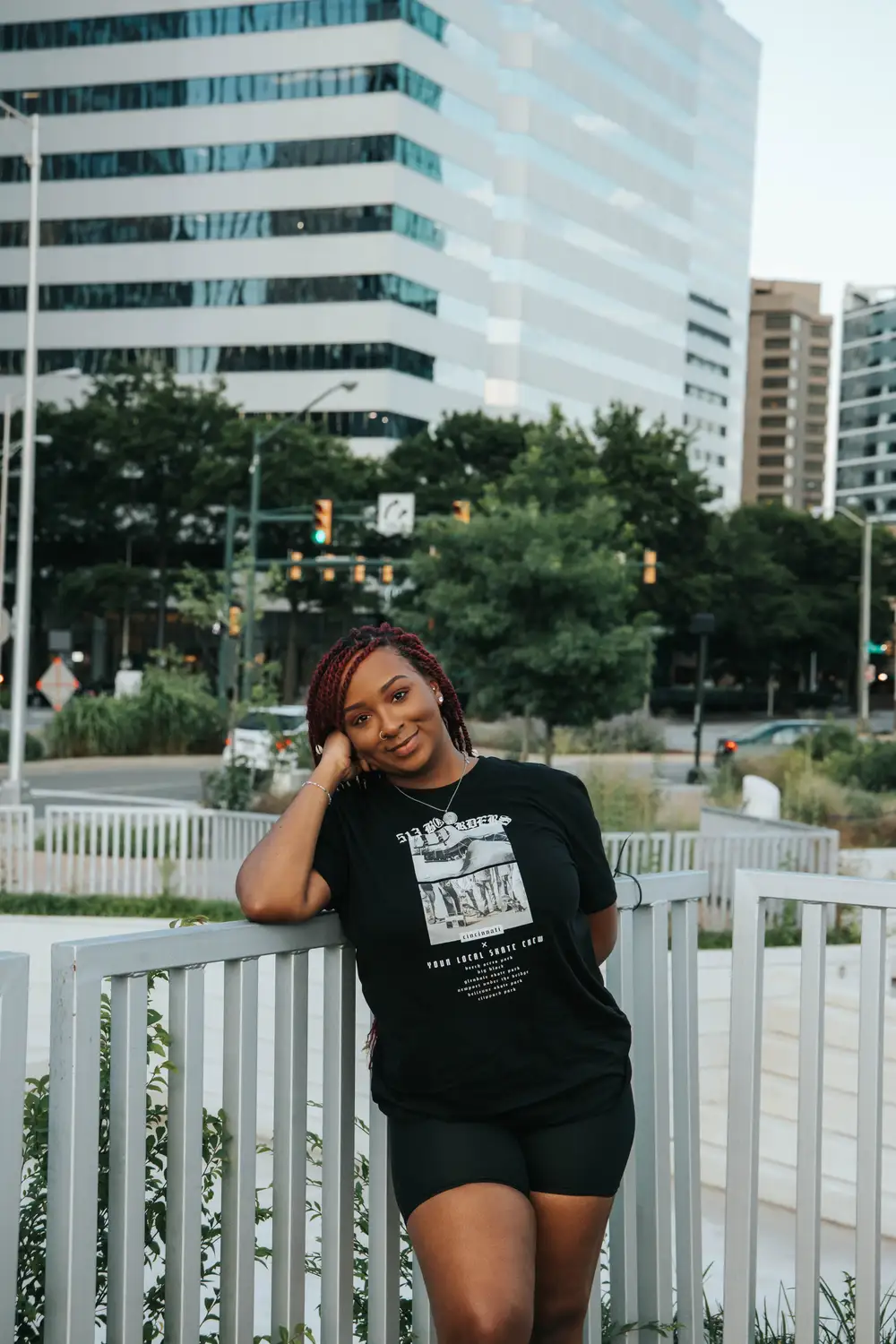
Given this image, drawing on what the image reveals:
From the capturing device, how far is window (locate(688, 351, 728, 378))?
11569 centimetres

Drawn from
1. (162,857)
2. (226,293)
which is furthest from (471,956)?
(226,293)

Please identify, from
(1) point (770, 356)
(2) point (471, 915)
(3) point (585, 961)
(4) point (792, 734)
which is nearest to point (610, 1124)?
(3) point (585, 961)

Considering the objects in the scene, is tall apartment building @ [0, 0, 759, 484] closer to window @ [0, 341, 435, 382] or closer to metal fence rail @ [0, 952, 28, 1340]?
window @ [0, 341, 435, 382]

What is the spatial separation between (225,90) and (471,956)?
7587cm

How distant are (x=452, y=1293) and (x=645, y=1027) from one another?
834 mm

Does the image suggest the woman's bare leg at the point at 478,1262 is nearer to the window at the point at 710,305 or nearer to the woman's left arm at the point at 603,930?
→ the woman's left arm at the point at 603,930

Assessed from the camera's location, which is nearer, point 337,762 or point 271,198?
point 337,762

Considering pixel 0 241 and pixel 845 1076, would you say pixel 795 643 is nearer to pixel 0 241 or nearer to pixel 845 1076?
pixel 0 241

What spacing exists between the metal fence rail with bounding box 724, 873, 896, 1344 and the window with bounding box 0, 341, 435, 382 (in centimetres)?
6920

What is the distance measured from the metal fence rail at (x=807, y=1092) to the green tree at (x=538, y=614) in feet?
95.2

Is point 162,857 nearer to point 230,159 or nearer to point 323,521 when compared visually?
point 323,521

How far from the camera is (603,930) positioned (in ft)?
10.2

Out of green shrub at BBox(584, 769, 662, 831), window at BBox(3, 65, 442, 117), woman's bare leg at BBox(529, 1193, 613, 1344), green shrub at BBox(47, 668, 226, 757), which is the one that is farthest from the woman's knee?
window at BBox(3, 65, 442, 117)

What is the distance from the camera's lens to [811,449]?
17925 cm
